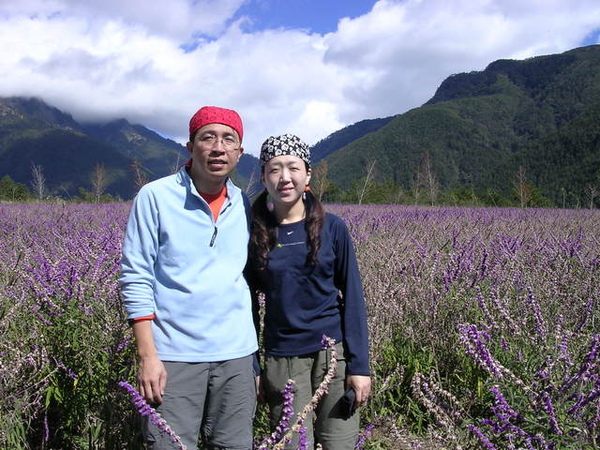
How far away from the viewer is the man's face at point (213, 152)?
1809 mm

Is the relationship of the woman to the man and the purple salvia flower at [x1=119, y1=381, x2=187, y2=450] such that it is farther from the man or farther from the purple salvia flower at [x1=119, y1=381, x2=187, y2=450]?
the purple salvia flower at [x1=119, y1=381, x2=187, y2=450]

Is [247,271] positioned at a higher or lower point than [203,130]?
lower

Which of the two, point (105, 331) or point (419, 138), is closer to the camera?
point (105, 331)

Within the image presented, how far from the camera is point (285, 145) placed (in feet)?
6.28

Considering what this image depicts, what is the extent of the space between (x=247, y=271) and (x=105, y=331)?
0.95 meters

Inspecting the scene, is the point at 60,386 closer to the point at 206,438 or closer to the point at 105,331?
the point at 105,331

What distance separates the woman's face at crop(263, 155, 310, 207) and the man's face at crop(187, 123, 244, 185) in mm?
183

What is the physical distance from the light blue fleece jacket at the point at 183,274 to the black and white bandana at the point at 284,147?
13.9 inches

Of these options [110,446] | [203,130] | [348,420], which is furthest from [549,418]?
[110,446]

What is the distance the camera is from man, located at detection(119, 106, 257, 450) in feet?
5.40

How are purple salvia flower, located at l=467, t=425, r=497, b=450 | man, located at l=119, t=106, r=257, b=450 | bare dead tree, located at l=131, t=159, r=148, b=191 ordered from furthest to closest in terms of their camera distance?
bare dead tree, located at l=131, t=159, r=148, b=191
man, located at l=119, t=106, r=257, b=450
purple salvia flower, located at l=467, t=425, r=497, b=450

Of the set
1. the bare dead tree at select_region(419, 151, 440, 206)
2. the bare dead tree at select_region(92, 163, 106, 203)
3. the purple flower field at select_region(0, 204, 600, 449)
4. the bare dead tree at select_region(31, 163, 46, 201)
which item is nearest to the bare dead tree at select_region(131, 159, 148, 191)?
the purple flower field at select_region(0, 204, 600, 449)

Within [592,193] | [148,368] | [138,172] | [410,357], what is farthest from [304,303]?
[592,193]

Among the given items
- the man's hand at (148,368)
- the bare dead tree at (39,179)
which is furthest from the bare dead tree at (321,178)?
the bare dead tree at (39,179)
